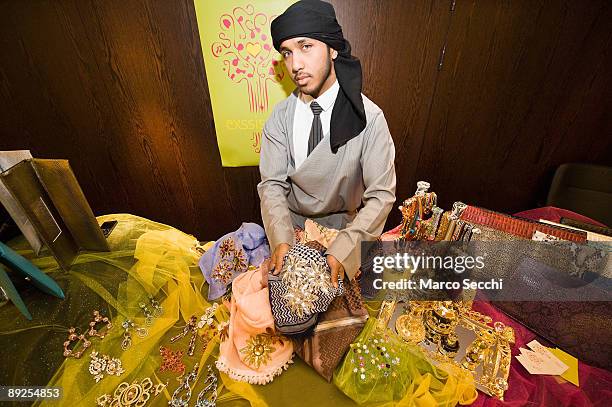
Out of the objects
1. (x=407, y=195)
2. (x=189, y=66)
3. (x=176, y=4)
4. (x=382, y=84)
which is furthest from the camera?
(x=407, y=195)

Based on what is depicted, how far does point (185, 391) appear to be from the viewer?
3.01 feet

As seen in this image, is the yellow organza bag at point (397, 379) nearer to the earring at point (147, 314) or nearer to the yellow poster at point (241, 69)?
the earring at point (147, 314)

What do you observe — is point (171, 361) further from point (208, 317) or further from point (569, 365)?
point (569, 365)

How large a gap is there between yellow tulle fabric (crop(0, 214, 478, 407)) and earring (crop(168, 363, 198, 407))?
2cm

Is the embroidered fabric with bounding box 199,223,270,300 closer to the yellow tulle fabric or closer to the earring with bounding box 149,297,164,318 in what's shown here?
the yellow tulle fabric

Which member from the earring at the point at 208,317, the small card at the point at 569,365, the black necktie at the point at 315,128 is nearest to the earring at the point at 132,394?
the earring at the point at 208,317

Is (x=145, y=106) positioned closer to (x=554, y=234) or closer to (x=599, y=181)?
(x=554, y=234)

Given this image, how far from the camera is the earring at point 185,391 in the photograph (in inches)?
34.6

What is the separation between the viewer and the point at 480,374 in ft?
3.05

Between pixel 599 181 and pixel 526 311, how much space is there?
1.60m

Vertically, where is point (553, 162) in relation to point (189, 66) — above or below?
below

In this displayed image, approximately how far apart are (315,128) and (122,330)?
127 centimetres

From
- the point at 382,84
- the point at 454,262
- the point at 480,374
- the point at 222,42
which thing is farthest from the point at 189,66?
the point at 480,374

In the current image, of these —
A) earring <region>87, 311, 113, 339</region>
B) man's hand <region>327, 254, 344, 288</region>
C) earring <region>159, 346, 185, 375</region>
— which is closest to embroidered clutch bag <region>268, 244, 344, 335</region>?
man's hand <region>327, 254, 344, 288</region>
